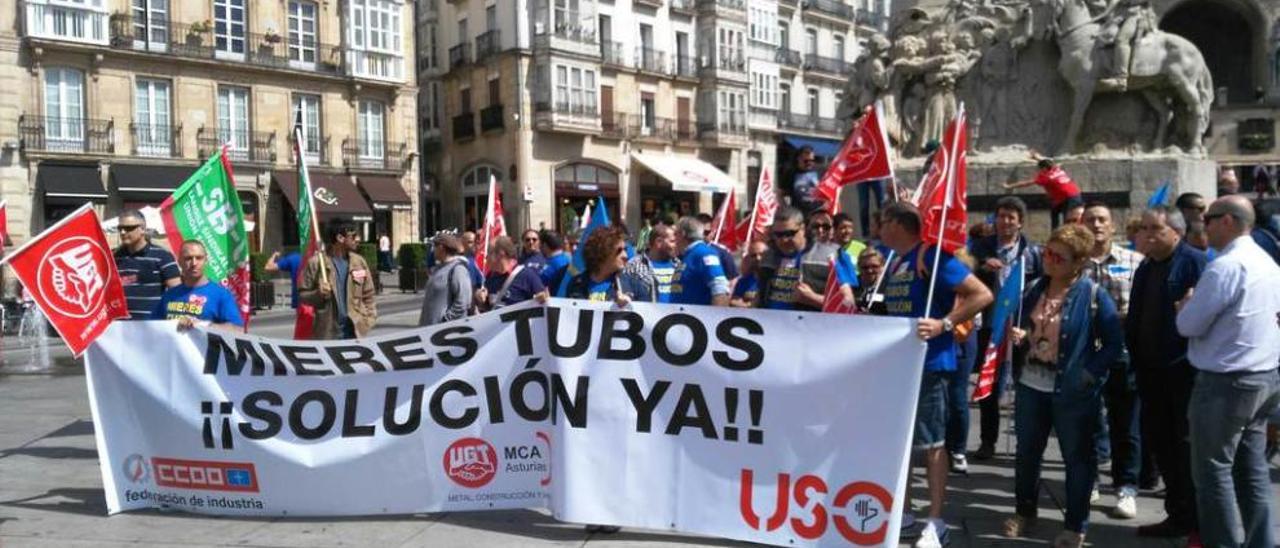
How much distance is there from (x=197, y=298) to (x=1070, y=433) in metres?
5.26

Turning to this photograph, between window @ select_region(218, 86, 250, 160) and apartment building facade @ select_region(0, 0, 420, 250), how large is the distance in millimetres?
45

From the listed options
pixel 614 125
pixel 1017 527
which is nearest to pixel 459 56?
pixel 614 125

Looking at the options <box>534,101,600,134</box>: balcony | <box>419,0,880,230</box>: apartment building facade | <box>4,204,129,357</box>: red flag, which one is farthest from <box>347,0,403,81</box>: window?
<box>4,204,129,357</box>: red flag

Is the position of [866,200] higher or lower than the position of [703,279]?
higher

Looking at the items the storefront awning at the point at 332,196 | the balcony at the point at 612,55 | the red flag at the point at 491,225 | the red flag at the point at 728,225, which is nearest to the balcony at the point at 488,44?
the balcony at the point at 612,55

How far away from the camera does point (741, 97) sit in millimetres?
55594

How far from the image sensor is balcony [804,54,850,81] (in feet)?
202

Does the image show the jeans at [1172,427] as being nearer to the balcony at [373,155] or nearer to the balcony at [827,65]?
the balcony at [373,155]

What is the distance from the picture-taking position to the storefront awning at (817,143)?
59.7 meters

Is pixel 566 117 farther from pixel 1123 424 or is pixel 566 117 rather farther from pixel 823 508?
pixel 823 508

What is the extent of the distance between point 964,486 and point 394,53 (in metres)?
39.2

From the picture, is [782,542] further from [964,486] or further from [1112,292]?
[1112,292]

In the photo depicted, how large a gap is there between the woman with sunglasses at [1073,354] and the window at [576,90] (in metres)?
41.9

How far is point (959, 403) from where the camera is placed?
7039mm
